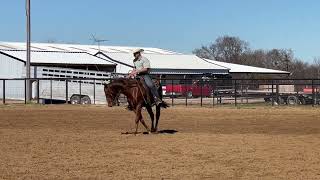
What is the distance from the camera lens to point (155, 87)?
1566cm

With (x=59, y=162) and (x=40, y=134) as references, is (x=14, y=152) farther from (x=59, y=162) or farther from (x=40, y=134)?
(x=40, y=134)

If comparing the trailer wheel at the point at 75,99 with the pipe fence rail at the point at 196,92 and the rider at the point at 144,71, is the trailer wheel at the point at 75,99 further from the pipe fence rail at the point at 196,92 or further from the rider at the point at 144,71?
the rider at the point at 144,71

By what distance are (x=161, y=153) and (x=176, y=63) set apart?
5937 centimetres

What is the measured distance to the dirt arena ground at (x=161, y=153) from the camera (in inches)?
360

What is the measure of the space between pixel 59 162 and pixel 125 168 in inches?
50.6

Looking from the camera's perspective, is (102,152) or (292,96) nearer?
(102,152)

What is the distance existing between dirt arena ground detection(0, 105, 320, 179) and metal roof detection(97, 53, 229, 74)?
4812 cm

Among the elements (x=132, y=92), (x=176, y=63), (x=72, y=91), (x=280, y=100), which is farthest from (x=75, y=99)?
(x=176, y=63)

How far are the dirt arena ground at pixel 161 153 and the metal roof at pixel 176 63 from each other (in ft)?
158

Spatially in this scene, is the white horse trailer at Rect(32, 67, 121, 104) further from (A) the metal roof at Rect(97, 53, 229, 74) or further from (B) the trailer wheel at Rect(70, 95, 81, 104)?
(A) the metal roof at Rect(97, 53, 229, 74)

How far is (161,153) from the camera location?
11.4m

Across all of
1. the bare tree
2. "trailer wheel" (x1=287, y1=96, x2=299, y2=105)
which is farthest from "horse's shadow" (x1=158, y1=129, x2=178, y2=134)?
the bare tree

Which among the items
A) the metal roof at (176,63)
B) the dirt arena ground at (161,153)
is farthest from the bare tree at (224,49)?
the dirt arena ground at (161,153)

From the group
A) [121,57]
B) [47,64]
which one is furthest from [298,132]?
[121,57]
